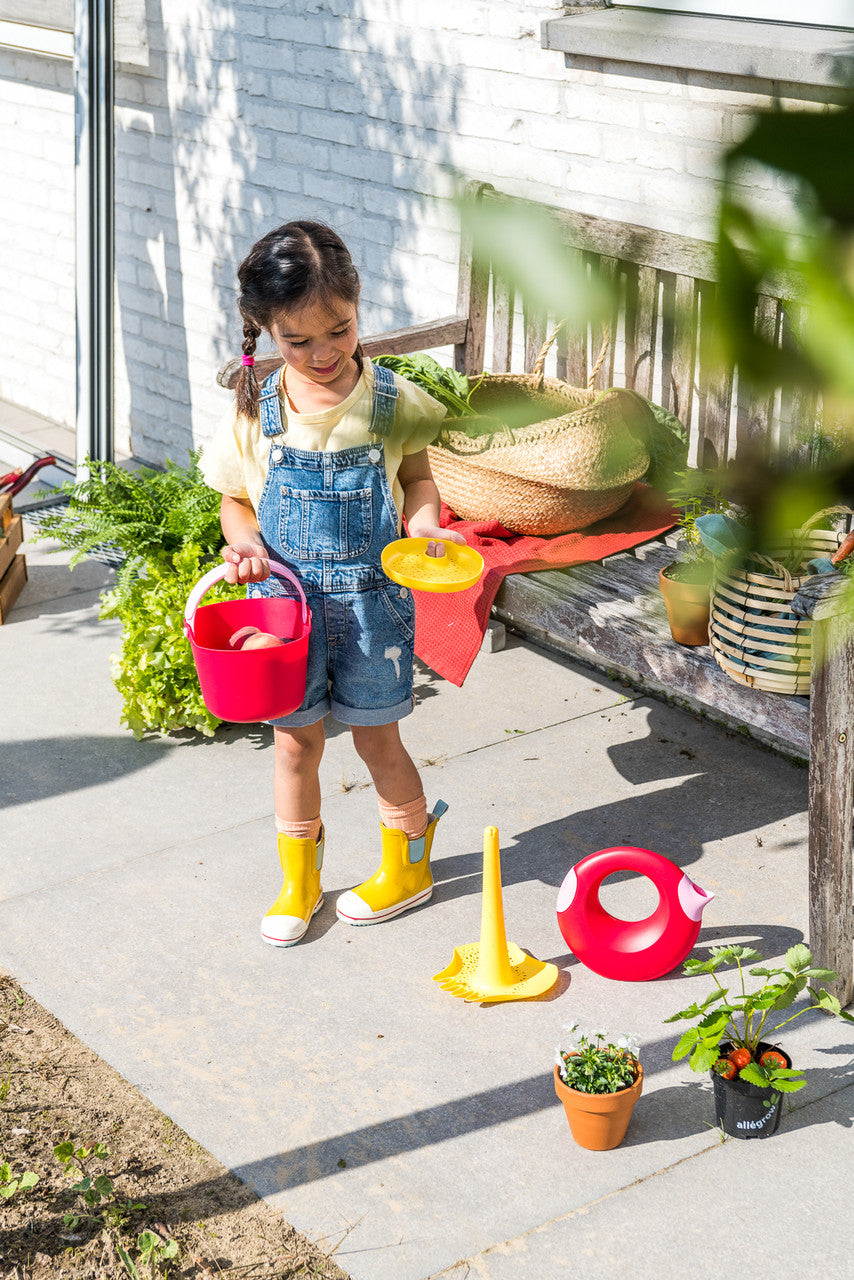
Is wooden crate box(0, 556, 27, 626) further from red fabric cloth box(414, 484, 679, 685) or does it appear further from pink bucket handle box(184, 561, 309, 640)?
pink bucket handle box(184, 561, 309, 640)

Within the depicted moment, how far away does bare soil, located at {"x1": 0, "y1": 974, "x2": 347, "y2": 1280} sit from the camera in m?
2.12

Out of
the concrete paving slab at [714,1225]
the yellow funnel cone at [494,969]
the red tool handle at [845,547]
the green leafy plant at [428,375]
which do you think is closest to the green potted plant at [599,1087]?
the concrete paving slab at [714,1225]

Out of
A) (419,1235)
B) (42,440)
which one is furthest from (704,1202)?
(42,440)

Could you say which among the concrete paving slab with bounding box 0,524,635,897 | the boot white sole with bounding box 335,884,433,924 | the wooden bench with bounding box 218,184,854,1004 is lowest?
the concrete paving slab with bounding box 0,524,635,897

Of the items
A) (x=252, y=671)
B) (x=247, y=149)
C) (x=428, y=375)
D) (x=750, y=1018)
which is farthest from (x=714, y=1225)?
(x=247, y=149)

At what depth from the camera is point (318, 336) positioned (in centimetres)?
241

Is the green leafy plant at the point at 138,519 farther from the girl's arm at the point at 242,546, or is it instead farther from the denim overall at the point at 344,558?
the denim overall at the point at 344,558

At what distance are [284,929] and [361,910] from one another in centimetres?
17

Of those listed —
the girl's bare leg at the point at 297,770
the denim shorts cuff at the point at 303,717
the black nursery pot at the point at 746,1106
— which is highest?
the denim shorts cuff at the point at 303,717

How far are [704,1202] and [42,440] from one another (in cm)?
506

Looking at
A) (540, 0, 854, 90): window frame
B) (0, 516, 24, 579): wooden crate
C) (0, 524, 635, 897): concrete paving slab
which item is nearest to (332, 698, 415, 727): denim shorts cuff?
(0, 524, 635, 897): concrete paving slab

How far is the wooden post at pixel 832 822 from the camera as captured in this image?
244 cm

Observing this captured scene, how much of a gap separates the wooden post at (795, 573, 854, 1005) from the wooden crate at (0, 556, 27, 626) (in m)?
2.96

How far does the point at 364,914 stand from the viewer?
116 inches
